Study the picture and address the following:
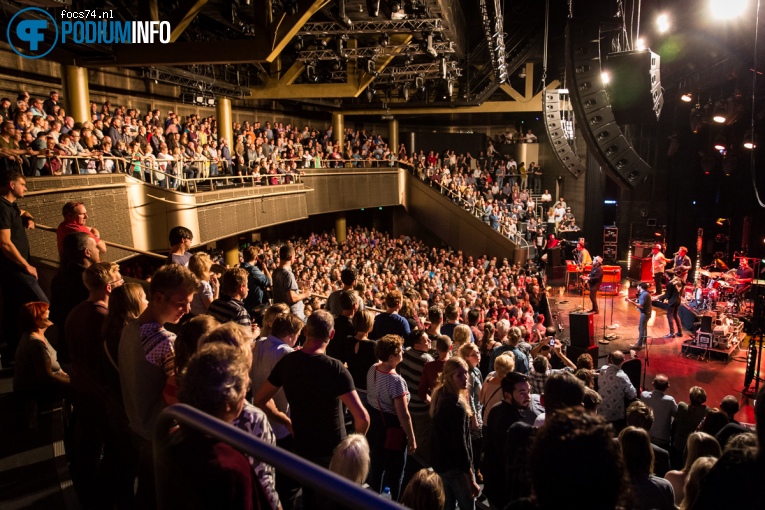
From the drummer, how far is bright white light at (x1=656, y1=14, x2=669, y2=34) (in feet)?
22.4

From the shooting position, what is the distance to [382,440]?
3.54m

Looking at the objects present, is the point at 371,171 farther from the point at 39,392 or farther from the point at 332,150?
the point at 39,392

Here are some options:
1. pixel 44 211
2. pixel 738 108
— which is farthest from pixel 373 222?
pixel 44 211

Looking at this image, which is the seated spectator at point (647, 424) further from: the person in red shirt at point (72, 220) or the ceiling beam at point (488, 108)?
the ceiling beam at point (488, 108)

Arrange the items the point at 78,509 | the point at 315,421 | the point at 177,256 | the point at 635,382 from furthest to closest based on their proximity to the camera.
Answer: the point at 635,382
the point at 177,256
the point at 315,421
the point at 78,509

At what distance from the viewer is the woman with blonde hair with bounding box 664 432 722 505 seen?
3.19m

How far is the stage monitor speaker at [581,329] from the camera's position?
9.39 meters

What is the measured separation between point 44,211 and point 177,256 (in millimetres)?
4015

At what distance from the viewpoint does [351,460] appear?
2318 millimetres

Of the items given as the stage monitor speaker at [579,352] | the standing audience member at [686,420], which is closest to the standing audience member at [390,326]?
the standing audience member at [686,420]

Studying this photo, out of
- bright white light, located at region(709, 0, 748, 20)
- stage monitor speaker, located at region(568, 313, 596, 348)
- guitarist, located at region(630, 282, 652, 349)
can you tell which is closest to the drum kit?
guitarist, located at region(630, 282, 652, 349)

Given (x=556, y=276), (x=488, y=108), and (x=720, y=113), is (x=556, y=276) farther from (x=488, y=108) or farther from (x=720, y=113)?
(x=720, y=113)

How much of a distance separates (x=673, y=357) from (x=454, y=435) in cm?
924

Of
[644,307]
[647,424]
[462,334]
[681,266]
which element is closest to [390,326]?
[462,334]
